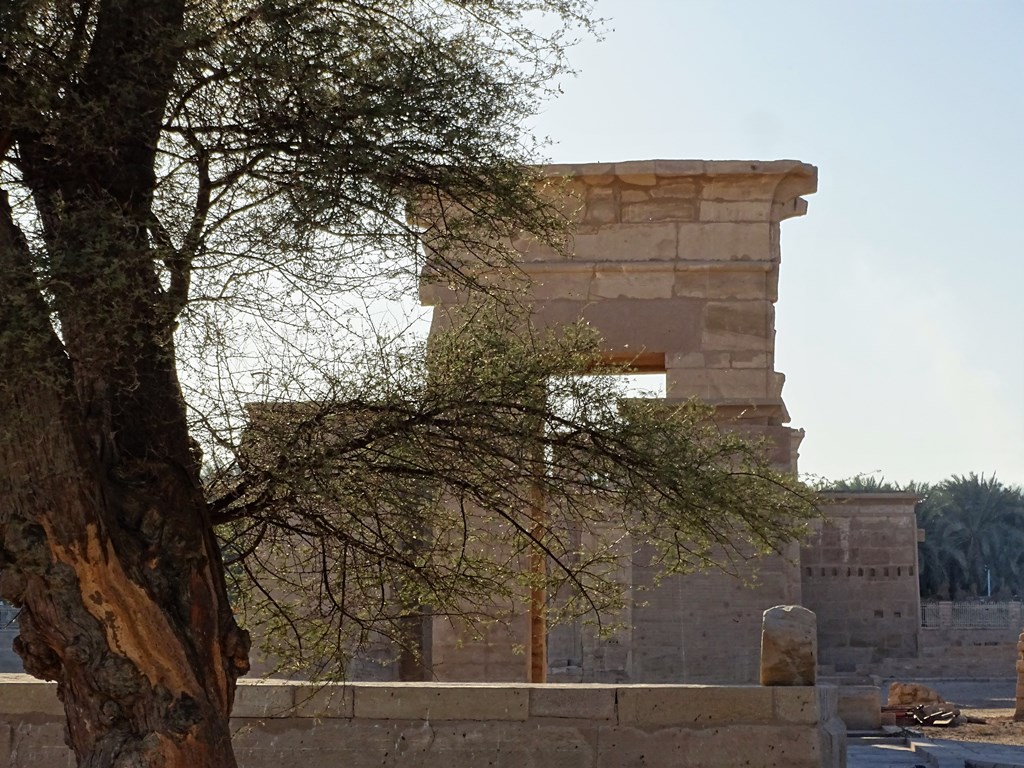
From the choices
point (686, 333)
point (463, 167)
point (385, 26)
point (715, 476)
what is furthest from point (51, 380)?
point (686, 333)

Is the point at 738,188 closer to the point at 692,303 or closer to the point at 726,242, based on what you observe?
the point at 726,242

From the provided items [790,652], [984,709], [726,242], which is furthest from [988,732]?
[790,652]

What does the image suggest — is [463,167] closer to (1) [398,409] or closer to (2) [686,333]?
(1) [398,409]

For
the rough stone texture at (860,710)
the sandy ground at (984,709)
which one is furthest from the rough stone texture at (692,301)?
the sandy ground at (984,709)

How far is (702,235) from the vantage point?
10.3 metres

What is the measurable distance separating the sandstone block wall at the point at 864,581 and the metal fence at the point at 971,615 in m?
3.54

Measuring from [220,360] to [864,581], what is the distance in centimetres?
1942

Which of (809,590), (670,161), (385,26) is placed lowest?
(809,590)

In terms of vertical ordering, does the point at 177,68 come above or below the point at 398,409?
above

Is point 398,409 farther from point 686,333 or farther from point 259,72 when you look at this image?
point 686,333

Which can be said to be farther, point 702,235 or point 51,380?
point 702,235

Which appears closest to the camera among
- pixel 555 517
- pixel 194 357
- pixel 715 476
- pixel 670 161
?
pixel 194 357

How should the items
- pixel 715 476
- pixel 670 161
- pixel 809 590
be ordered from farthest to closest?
pixel 809 590 → pixel 670 161 → pixel 715 476

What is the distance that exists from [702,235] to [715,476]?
490cm
